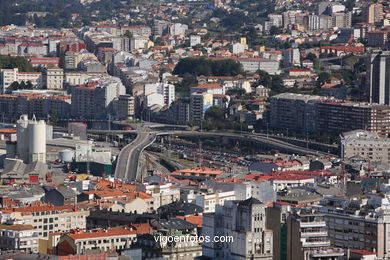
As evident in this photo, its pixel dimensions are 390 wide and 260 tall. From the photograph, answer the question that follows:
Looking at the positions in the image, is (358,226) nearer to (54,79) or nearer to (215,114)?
(215,114)

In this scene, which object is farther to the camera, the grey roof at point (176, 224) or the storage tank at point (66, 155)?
the storage tank at point (66, 155)

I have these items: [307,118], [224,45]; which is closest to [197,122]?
[307,118]

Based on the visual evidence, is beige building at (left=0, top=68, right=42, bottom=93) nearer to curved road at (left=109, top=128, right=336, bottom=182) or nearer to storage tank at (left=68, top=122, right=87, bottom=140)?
curved road at (left=109, top=128, right=336, bottom=182)

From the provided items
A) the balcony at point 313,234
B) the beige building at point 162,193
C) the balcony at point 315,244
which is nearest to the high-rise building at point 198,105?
the beige building at point 162,193

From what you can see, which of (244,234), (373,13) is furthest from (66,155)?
(373,13)

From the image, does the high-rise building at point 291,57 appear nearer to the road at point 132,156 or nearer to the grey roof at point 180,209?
the road at point 132,156

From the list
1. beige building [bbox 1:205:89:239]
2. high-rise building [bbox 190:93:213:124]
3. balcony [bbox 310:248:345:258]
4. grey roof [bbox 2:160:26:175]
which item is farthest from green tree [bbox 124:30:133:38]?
balcony [bbox 310:248:345:258]
